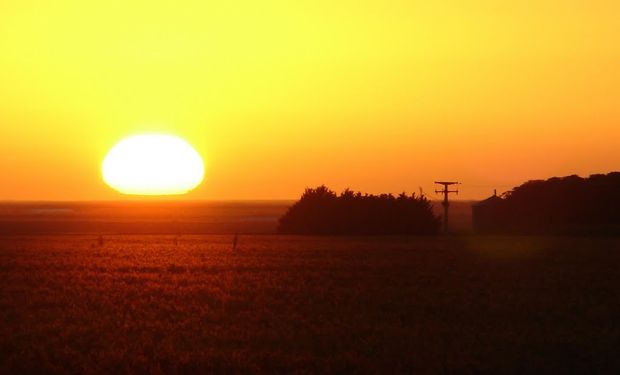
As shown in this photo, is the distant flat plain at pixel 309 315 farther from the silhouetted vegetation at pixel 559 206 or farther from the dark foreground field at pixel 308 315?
the silhouetted vegetation at pixel 559 206

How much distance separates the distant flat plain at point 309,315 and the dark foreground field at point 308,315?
0.05 m

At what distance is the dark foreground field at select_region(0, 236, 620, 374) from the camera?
16.0 metres

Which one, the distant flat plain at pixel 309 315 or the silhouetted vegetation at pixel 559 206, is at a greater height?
the silhouetted vegetation at pixel 559 206

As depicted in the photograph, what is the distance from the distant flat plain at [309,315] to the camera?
630 inches

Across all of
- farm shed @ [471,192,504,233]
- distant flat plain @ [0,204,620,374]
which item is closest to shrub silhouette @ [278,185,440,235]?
farm shed @ [471,192,504,233]

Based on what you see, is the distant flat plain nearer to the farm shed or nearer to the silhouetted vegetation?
the silhouetted vegetation

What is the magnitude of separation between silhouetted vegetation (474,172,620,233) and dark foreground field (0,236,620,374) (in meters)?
39.0

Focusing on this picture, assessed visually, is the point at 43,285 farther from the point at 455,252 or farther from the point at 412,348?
the point at 455,252

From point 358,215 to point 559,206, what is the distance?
16.8 meters

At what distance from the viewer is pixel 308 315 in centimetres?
2158

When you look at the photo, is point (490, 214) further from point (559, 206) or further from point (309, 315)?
point (309, 315)

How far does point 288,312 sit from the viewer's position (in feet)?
72.3

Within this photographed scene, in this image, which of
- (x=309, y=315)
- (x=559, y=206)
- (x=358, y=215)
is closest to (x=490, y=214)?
(x=559, y=206)

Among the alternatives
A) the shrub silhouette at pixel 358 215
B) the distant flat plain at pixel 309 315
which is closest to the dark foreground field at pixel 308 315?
the distant flat plain at pixel 309 315
